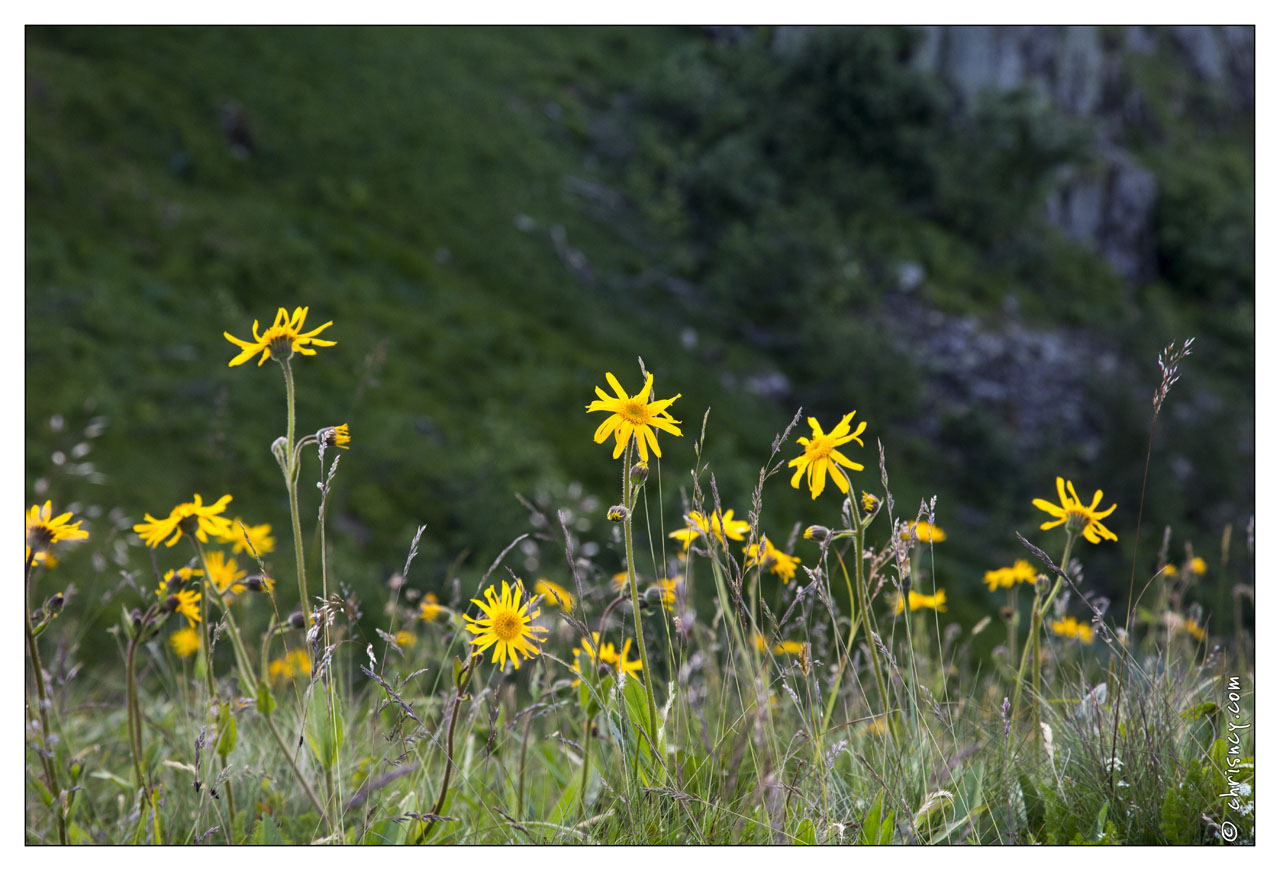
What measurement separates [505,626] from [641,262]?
1080 cm

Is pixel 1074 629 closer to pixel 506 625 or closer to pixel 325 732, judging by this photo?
pixel 506 625

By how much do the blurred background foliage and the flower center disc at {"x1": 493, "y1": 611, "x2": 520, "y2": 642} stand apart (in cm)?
450

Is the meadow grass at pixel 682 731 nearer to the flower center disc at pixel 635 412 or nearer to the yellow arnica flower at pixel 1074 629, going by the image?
the flower center disc at pixel 635 412

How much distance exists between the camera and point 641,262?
1172 centimetres

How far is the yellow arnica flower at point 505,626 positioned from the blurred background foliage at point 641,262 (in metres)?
4.49

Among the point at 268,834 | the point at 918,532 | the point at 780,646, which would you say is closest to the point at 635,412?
the point at 780,646

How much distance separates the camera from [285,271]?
933 cm

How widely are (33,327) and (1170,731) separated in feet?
29.5

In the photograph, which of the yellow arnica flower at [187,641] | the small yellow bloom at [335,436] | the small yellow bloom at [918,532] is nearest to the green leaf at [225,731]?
the small yellow bloom at [335,436]

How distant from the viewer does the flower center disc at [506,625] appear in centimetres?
132

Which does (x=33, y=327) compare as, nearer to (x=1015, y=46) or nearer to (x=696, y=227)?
(x=696, y=227)

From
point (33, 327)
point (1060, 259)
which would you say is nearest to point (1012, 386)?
point (1060, 259)

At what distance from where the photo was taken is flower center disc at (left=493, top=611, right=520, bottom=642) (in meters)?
1.32
